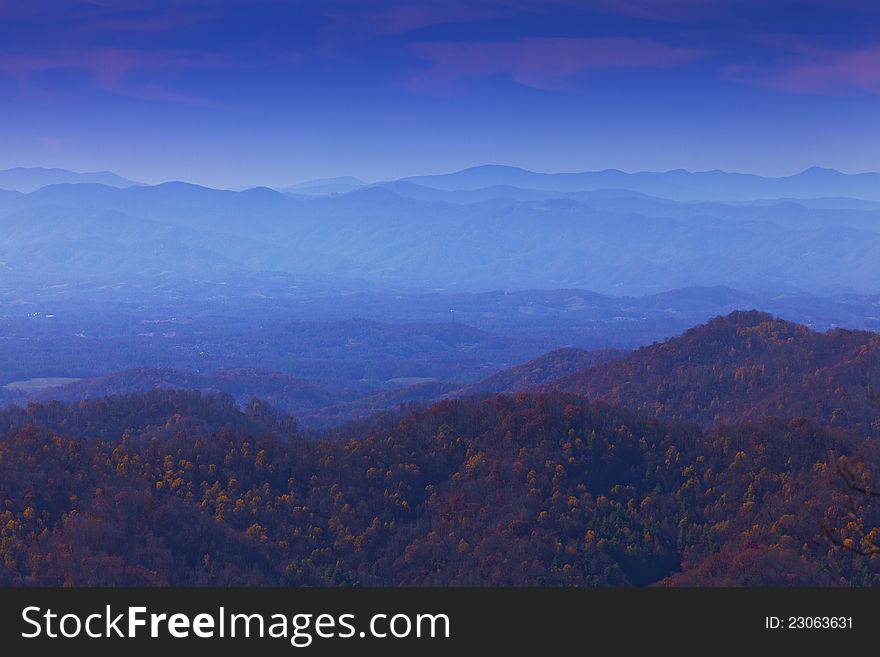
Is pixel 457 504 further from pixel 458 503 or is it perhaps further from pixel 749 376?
pixel 749 376

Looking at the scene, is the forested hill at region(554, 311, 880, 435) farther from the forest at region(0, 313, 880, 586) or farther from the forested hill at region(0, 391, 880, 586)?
the forested hill at region(0, 391, 880, 586)

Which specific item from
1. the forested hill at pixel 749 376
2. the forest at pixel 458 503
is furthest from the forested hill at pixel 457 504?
the forested hill at pixel 749 376

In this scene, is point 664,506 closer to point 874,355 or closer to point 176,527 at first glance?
point 176,527

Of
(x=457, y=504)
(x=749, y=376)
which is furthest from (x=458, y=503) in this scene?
(x=749, y=376)

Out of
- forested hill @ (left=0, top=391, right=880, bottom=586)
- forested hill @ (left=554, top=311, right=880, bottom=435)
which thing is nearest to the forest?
forested hill @ (left=0, top=391, right=880, bottom=586)

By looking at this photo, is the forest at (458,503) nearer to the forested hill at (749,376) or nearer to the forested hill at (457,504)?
the forested hill at (457,504)
